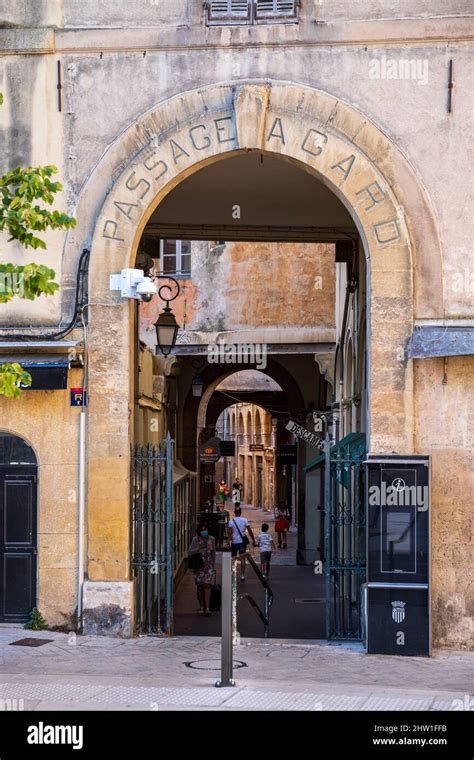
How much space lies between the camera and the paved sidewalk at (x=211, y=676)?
974 cm

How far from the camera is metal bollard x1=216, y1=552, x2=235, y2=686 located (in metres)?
10.3

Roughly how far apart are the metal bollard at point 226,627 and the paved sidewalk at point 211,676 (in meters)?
0.17

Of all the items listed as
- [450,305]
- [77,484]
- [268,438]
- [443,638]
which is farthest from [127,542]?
[268,438]

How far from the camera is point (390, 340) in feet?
43.3

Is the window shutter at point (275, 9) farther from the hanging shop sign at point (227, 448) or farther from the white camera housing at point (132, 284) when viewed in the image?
the hanging shop sign at point (227, 448)

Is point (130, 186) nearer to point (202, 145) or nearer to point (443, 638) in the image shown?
point (202, 145)

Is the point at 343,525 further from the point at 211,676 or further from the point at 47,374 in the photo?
the point at 47,374

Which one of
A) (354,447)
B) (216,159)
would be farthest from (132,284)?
(354,447)

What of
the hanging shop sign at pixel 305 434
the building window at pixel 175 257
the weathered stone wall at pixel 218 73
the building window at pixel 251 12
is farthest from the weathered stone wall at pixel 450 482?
the building window at pixel 175 257

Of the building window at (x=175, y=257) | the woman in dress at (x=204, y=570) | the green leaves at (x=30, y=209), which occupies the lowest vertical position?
the woman in dress at (x=204, y=570)

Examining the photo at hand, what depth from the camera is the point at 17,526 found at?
13.9 meters

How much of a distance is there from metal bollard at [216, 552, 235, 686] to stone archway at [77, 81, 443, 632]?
3120mm
